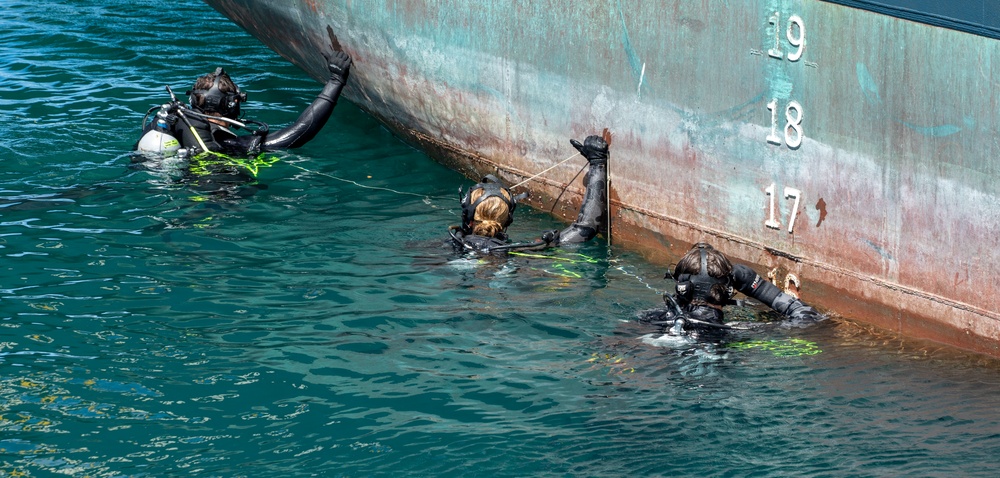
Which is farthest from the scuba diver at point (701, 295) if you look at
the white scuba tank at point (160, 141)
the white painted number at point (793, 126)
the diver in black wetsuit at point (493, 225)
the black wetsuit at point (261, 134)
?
the white scuba tank at point (160, 141)

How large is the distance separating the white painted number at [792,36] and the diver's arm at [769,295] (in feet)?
5.15

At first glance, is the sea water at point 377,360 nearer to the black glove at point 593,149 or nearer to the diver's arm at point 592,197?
the diver's arm at point 592,197

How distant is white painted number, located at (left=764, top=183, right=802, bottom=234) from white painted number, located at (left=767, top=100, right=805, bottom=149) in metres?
0.33

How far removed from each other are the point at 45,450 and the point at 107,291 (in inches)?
89.9

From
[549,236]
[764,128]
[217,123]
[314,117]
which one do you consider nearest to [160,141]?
[217,123]

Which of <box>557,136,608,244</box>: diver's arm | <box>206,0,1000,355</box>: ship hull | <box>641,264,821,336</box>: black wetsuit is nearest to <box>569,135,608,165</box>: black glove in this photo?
<box>557,136,608,244</box>: diver's arm

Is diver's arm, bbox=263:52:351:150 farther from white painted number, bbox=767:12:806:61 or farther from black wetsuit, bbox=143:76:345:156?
white painted number, bbox=767:12:806:61

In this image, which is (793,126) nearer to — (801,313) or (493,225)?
(801,313)

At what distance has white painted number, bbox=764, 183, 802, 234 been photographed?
25.9ft

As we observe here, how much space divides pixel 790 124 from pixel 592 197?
1903 millimetres

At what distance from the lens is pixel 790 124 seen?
25.6 ft

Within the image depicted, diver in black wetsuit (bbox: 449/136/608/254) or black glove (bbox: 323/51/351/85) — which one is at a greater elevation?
black glove (bbox: 323/51/351/85)

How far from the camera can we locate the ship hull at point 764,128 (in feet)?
22.8

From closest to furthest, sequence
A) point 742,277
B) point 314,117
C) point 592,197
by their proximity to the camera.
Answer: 1. point 742,277
2. point 592,197
3. point 314,117
